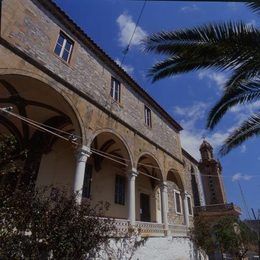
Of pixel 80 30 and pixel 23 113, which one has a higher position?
pixel 80 30

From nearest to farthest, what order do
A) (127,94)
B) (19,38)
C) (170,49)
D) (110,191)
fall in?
(170,49) < (19,38) < (127,94) < (110,191)

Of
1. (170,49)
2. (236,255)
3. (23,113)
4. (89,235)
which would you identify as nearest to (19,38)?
(23,113)

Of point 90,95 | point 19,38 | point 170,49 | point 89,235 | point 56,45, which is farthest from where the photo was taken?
point 90,95

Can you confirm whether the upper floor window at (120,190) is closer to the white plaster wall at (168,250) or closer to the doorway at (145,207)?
the doorway at (145,207)

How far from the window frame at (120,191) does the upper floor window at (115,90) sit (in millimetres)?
5590

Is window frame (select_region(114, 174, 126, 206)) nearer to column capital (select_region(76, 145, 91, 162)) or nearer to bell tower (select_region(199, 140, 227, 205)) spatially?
column capital (select_region(76, 145, 91, 162))

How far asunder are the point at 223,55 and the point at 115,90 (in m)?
7.36

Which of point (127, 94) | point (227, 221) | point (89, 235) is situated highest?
point (127, 94)

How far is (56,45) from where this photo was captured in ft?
30.8

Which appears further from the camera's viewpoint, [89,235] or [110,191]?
[110,191]

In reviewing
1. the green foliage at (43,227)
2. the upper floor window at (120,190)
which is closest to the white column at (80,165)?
the green foliage at (43,227)

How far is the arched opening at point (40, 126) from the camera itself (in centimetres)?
898

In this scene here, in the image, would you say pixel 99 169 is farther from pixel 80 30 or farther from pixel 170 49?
pixel 170 49

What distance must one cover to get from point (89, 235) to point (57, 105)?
5799mm
